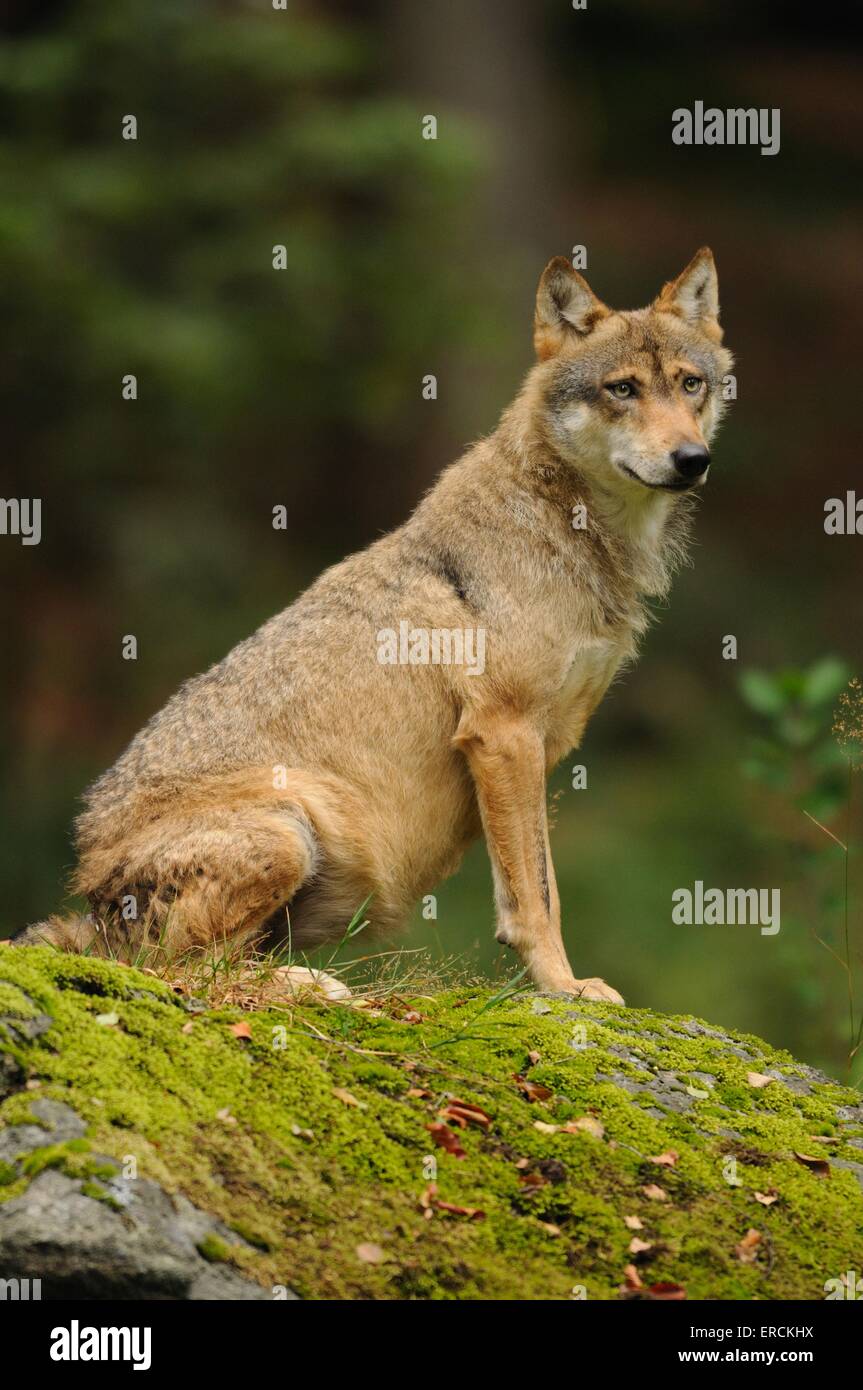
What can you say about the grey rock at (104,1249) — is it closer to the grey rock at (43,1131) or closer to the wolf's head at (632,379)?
the grey rock at (43,1131)

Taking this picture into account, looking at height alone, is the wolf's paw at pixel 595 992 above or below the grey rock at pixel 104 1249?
above

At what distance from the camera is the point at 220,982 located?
5.84 meters

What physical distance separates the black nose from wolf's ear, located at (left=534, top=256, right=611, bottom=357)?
1.09 m

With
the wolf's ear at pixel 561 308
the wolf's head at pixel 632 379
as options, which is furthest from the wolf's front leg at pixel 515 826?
the wolf's ear at pixel 561 308

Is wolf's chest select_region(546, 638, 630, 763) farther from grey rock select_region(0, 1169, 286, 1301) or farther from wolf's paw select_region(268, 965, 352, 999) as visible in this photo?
grey rock select_region(0, 1169, 286, 1301)

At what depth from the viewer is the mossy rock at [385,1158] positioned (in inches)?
163

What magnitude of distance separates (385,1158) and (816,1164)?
1776 mm

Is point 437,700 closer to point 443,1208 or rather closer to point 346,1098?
point 346,1098

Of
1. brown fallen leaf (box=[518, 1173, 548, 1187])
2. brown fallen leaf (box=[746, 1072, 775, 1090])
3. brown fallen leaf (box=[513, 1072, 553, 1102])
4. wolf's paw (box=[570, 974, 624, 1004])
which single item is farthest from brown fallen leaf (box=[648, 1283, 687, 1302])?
wolf's paw (box=[570, 974, 624, 1004])

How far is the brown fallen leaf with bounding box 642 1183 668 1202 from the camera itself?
4914 mm

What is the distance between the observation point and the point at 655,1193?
494 cm

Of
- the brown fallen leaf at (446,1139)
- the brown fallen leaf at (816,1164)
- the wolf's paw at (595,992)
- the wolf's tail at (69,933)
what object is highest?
the wolf's tail at (69,933)

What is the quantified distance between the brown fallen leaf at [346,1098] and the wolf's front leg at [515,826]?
2047mm

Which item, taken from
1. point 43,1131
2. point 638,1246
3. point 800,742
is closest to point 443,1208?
point 638,1246
